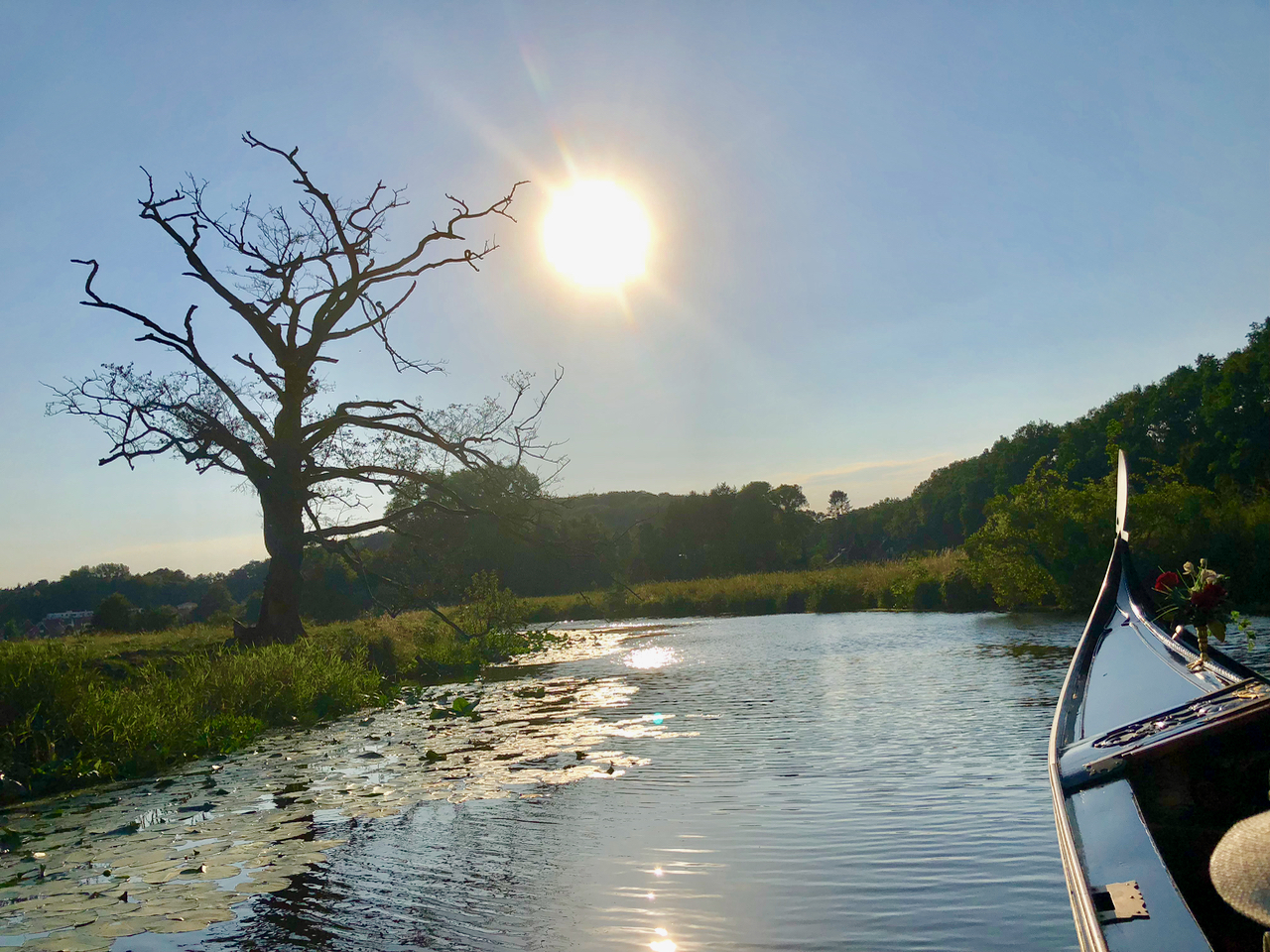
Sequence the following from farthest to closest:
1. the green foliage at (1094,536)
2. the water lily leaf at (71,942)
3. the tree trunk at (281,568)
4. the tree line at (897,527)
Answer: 1. the green foliage at (1094,536)
2. the tree line at (897,527)
3. the tree trunk at (281,568)
4. the water lily leaf at (71,942)

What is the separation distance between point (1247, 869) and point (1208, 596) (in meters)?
3.67

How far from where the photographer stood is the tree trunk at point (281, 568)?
16078 millimetres

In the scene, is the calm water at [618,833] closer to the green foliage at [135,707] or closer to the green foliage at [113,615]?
the green foliage at [135,707]

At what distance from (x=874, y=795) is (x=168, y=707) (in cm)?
770

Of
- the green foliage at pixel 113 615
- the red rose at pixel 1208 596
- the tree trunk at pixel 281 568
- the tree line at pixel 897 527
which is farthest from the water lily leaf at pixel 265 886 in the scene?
the green foliage at pixel 113 615

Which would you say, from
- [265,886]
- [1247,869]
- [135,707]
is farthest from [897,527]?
[1247,869]

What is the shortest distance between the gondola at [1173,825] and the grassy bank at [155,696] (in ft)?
27.0

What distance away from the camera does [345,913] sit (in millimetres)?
4629

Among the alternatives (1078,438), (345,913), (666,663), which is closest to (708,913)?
(345,913)

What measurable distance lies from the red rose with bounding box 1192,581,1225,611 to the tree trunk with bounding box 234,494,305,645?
47.4ft

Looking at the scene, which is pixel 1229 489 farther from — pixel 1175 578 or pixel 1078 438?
pixel 1078 438

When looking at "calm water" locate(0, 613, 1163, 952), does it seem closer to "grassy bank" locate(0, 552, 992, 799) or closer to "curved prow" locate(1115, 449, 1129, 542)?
"grassy bank" locate(0, 552, 992, 799)

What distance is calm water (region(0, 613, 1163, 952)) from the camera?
4305mm

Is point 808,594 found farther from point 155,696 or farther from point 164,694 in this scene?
point 155,696
